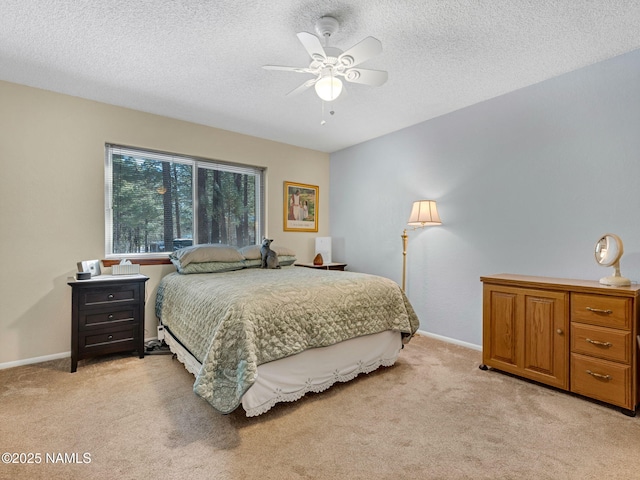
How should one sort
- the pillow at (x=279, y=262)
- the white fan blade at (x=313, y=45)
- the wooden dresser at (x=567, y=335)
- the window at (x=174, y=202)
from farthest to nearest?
the pillow at (x=279, y=262), the window at (x=174, y=202), the wooden dresser at (x=567, y=335), the white fan blade at (x=313, y=45)

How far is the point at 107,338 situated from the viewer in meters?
2.90

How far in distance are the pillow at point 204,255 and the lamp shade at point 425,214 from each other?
2007 mm

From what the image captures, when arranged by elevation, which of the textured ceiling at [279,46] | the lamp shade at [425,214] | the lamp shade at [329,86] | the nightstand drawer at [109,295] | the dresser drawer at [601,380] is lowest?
the dresser drawer at [601,380]

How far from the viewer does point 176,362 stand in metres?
2.96

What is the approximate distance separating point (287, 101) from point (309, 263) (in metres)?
2.41

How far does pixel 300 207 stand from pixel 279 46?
2.66m

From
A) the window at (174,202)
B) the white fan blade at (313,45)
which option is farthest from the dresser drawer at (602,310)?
the window at (174,202)

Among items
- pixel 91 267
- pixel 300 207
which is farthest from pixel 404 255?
pixel 91 267

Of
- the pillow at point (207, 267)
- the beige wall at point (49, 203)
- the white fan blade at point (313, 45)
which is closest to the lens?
the white fan blade at point (313, 45)

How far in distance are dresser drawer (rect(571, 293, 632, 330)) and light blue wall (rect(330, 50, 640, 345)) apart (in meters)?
0.51

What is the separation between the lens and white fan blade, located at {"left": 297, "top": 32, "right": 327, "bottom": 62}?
1.84 m

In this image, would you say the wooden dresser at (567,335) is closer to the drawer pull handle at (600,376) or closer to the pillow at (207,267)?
the drawer pull handle at (600,376)

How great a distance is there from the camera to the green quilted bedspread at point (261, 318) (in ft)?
6.17

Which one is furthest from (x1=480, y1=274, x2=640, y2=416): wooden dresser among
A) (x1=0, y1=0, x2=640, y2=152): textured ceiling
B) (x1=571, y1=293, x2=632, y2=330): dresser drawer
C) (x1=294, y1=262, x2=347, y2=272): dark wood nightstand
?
(x1=294, y1=262, x2=347, y2=272): dark wood nightstand
